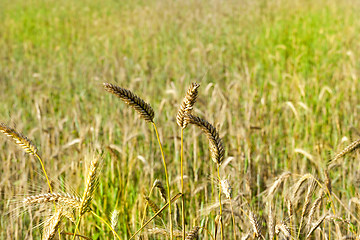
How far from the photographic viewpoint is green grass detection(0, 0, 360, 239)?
6.54ft

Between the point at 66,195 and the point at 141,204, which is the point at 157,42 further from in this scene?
the point at 66,195

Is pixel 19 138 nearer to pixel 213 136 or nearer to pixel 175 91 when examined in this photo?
pixel 213 136

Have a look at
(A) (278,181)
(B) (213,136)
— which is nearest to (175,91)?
(A) (278,181)

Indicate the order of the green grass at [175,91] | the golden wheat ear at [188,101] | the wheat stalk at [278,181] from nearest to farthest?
the golden wheat ear at [188,101], the wheat stalk at [278,181], the green grass at [175,91]

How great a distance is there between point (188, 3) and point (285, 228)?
952 cm

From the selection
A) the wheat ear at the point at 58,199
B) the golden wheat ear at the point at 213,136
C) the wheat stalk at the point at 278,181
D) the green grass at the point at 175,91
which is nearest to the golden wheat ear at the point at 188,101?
the golden wheat ear at the point at 213,136

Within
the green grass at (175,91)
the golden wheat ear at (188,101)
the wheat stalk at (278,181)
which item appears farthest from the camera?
the green grass at (175,91)

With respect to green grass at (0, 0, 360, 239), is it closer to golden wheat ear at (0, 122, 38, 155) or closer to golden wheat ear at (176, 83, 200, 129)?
golden wheat ear at (0, 122, 38, 155)

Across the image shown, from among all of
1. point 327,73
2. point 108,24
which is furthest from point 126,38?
point 327,73

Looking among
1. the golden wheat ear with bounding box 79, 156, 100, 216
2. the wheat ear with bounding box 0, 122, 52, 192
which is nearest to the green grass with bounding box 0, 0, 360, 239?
the wheat ear with bounding box 0, 122, 52, 192

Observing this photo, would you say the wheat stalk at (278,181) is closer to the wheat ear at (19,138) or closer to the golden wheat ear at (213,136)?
the golden wheat ear at (213,136)

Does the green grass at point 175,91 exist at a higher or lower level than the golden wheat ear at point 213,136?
higher

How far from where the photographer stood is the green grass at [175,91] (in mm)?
1992

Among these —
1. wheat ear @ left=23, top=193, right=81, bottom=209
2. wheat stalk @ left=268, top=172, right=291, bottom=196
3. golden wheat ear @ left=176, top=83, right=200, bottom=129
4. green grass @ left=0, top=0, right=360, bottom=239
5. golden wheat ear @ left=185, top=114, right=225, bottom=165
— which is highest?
green grass @ left=0, top=0, right=360, bottom=239
